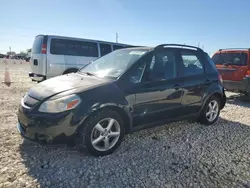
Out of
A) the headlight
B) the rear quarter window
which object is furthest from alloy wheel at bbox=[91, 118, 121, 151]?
the rear quarter window

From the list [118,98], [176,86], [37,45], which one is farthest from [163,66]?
[37,45]

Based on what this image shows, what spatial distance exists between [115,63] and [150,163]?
1.82 metres

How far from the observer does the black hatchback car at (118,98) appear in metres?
3.03

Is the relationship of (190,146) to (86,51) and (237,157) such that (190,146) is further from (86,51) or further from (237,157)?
(86,51)

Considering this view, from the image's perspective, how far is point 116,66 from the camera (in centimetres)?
389

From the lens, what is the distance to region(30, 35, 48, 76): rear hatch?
25.9ft

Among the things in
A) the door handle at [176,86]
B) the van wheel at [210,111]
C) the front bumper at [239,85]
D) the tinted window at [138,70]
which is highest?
the tinted window at [138,70]

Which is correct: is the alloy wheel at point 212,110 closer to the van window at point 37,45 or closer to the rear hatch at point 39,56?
the rear hatch at point 39,56

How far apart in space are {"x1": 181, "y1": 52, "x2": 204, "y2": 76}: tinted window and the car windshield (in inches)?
36.4

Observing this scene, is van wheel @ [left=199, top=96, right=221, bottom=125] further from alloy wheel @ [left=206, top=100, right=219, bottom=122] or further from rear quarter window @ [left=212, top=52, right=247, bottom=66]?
rear quarter window @ [left=212, top=52, right=247, bottom=66]

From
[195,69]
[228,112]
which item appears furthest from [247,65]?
[195,69]

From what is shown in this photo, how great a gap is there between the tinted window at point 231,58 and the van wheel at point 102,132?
6.05 m

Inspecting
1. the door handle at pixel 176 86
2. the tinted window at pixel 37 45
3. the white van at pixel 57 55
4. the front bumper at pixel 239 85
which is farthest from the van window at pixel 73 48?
the door handle at pixel 176 86

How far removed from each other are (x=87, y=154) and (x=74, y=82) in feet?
3.66
